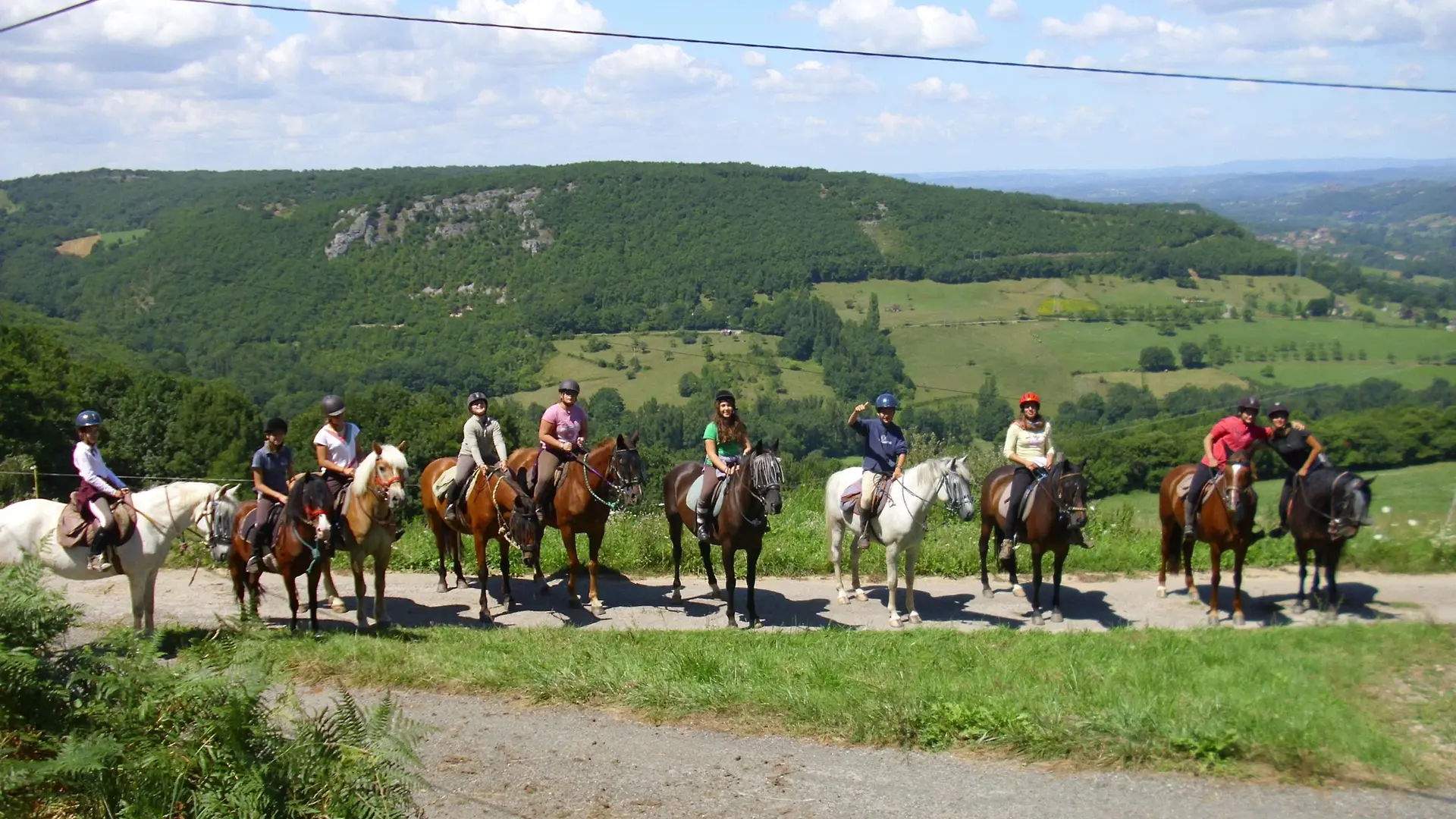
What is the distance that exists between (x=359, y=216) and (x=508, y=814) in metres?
154

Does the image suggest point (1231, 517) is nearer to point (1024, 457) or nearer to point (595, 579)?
point (1024, 457)

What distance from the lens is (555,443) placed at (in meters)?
13.9

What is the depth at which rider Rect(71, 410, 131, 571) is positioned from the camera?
11375 mm

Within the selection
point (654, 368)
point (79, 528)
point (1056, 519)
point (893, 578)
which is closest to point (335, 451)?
point (79, 528)

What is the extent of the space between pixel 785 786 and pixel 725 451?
6046mm

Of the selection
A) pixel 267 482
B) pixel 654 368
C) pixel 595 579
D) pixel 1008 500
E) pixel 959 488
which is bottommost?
pixel 654 368

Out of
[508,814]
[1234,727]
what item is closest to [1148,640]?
[1234,727]

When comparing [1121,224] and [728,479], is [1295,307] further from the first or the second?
[728,479]

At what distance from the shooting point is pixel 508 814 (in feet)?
23.6

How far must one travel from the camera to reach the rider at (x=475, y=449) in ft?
46.0

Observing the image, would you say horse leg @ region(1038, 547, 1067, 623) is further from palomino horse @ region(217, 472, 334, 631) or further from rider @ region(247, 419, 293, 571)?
rider @ region(247, 419, 293, 571)

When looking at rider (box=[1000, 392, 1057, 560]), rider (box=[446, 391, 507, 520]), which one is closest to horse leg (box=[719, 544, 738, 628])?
rider (box=[446, 391, 507, 520])

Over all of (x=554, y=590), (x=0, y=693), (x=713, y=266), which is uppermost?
(x=713, y=266)

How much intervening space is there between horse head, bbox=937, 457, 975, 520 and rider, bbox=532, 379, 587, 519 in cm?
438
